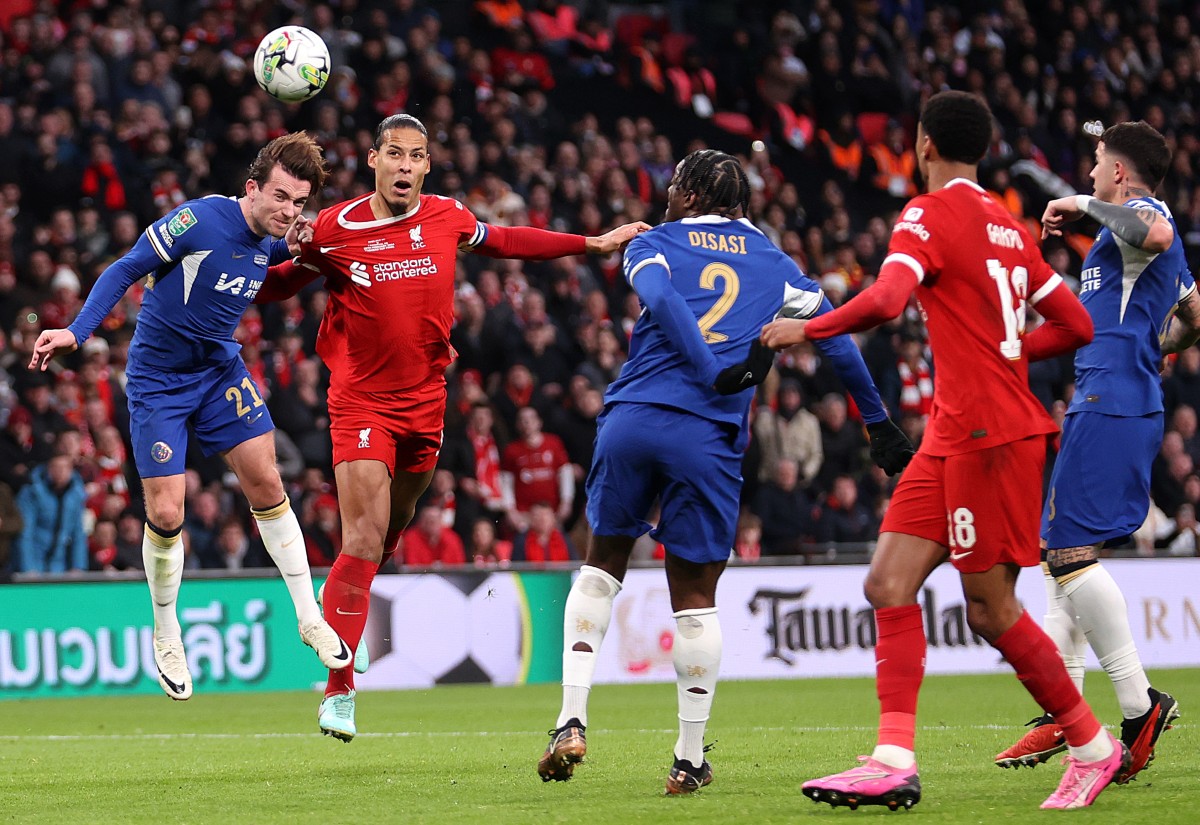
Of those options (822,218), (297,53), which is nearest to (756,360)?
(297,53)

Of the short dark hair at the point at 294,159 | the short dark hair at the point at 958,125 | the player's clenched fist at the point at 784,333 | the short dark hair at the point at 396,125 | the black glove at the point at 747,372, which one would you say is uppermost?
the short dark hair at the point at 396,125

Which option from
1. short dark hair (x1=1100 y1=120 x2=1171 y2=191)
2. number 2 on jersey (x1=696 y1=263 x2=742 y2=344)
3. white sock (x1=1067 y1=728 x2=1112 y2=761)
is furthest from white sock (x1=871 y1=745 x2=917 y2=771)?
short dark hair (x1=1100 y1=120 x2=1171 y2=191)

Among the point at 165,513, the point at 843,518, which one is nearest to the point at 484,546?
the point at 843,518

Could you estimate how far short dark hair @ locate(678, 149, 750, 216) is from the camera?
259 inches

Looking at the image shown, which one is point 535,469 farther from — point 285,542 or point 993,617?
point 993,617

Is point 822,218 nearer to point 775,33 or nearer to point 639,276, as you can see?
point 775,33

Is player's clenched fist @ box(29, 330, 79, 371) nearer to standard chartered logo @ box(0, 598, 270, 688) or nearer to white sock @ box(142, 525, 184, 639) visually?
white sock @ box(142, 525, 184, 639)

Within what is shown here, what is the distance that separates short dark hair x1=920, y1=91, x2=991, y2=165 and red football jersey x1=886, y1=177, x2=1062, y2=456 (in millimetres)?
158

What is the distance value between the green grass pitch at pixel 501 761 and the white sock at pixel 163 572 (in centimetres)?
71

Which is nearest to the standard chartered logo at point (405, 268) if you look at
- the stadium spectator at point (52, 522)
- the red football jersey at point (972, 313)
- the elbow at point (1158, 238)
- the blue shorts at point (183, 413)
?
the blue shorts at point (183, 413)

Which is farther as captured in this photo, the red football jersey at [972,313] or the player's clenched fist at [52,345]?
the player's clenched fist at [52,345]

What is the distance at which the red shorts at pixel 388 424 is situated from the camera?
755 centimetres

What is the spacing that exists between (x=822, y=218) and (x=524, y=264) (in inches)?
188

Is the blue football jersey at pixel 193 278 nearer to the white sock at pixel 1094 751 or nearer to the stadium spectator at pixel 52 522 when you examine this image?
the white sock at pixel 1094 751
